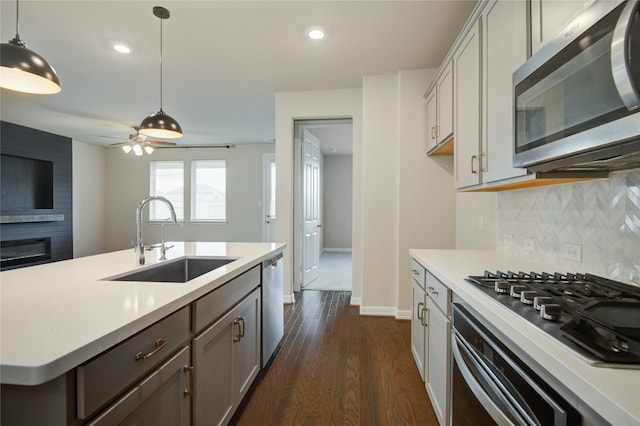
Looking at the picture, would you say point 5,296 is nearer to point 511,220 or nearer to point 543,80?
point 543,80

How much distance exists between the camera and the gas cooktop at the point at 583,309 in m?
0.67

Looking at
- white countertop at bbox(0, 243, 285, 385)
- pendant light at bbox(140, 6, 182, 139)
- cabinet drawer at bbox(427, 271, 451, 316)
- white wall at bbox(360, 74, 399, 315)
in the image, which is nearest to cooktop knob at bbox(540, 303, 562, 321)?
cabinet drawer at bbox(427, 271, 451, 316)

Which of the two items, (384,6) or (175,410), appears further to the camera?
(384,6)

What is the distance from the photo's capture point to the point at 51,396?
0.70 meters

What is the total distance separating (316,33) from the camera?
8.49 ft

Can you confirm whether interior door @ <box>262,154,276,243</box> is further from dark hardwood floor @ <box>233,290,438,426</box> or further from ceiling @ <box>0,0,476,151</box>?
dark hardwood floor @ <box>233,290,438,426</box>

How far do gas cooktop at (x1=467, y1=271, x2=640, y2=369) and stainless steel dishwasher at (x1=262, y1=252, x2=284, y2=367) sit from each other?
1.40 meters

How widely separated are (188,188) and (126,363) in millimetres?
6861

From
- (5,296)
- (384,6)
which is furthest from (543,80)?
(5,296)

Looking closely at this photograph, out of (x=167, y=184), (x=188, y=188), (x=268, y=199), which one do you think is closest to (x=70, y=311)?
(x=268, y=199)

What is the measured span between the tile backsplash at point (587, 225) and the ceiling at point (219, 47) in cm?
157

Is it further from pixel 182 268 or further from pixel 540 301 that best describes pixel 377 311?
pixel 540 301

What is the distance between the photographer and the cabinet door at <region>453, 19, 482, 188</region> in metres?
1.81

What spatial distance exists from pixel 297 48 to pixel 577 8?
227 centimetres
